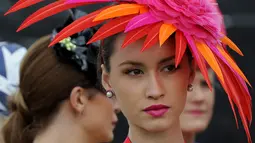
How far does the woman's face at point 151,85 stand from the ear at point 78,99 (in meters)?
0.89

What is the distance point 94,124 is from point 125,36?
102cm

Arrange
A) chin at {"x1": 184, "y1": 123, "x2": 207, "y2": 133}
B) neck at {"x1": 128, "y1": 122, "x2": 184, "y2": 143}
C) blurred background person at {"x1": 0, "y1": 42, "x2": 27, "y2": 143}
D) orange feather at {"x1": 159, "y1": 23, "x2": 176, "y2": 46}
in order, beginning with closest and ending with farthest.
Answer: orange feather at {"x1": 159, "y1": 23, "x2": 176, "y2": 46}, neck at {"x1": 128, "y1": 122, "x2": 184, "y2": 143}, chin at {"x1": 184, "y1": 123, "x2": 207, "y2": 133}, blurred background person at {"x1": 0, "y1": 42, "x2": 27, "y2": 143}

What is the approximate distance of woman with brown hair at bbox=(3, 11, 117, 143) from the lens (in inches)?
125

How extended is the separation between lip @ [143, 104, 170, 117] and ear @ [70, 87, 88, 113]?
967 millimetres

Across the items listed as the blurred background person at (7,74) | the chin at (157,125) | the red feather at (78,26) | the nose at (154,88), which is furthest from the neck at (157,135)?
the blurred background person at (7,74)

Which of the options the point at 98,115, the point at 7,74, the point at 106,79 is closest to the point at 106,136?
the point at 98,115

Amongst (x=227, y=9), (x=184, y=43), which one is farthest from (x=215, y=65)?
(x=227, y=9)

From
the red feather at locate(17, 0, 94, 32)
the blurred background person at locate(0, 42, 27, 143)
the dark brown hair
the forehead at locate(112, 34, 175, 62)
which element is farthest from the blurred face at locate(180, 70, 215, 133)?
the red feather at locate(17, 0, 94, 32)

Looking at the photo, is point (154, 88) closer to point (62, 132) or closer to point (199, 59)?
point (199, 59)

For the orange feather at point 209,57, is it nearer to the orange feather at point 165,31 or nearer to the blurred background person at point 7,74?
the orange feather at point 165,31

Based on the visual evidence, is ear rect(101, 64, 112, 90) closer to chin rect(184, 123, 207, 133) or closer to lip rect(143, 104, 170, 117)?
lip rect(143, 104, 170, 117)

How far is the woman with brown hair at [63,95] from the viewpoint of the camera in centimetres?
317

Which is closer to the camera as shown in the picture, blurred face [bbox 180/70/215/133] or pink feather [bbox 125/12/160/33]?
pink feather [bbox 125/12/160/33]

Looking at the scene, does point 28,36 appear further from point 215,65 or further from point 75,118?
point 215,65
